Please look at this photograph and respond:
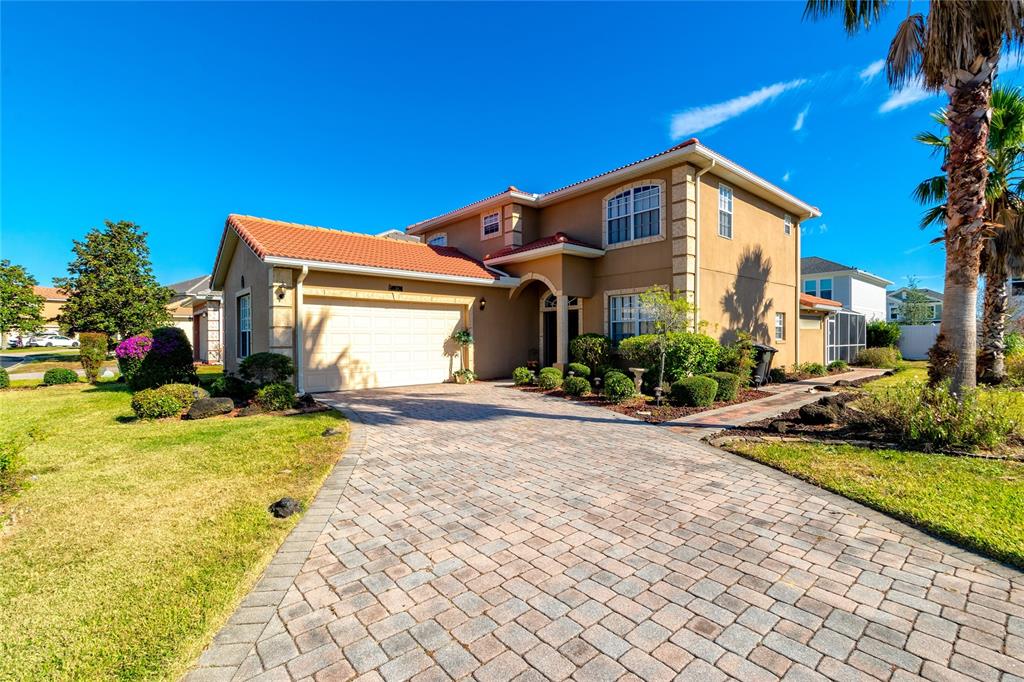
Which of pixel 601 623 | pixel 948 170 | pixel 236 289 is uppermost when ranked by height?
pixel 948 170

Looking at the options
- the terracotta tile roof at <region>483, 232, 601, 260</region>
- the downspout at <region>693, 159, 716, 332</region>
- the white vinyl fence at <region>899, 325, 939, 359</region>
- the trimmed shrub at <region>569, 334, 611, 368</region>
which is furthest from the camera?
the white vinyl fence at <region>899, 325, 939, 359</region>

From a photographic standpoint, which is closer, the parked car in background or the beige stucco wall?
the beige stucco wall

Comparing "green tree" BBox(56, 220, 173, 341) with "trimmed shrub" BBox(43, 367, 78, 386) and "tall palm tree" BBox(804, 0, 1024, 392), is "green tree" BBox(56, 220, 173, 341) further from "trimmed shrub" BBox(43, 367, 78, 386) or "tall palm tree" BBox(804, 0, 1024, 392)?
"tall palm tree" BBox(804, 0, 1024, 392)

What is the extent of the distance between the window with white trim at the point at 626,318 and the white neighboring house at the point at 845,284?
2785cm

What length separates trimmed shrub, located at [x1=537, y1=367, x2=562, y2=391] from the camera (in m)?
13.2

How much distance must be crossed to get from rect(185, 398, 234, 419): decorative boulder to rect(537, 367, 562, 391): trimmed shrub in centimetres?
784

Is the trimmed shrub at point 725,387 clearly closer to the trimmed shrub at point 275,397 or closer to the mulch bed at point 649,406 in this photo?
the mulch bed at point 649,406

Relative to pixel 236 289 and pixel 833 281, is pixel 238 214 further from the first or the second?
pixel 833 281

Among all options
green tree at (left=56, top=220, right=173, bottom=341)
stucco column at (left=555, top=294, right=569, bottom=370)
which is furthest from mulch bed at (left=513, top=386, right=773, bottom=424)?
green tree at (left=56, top=220, right=173, bottom=341)

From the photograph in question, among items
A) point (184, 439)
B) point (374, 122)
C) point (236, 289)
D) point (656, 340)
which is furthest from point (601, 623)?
point (374, 122)

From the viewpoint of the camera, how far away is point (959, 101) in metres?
7.36

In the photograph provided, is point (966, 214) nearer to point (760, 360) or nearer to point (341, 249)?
point (760, 360)

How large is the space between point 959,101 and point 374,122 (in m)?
17.5

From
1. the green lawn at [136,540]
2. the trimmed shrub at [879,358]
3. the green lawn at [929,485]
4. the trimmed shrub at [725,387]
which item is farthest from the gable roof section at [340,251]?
the trimmed shrub at [879,358]
